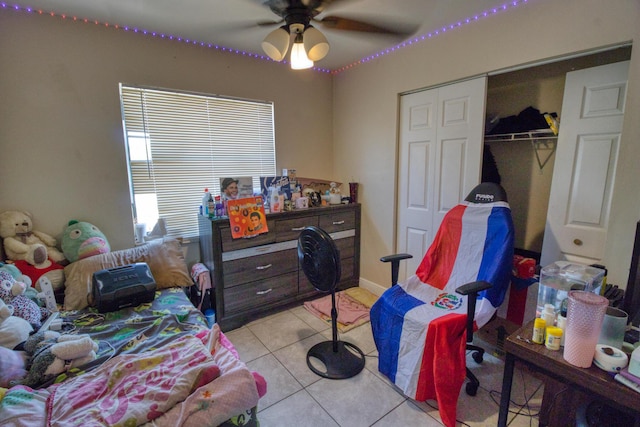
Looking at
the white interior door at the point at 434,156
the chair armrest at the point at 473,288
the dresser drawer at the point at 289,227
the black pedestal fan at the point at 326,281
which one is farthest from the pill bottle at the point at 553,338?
the dresser drawer at the point at 289,227

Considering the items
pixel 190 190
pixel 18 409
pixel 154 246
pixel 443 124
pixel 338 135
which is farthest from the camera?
pixel 338 135

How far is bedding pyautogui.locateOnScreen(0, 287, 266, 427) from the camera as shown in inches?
42.3

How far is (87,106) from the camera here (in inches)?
85.4

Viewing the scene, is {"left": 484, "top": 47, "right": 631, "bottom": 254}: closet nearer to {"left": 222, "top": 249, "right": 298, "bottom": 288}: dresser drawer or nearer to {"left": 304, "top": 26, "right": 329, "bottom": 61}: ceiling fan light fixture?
{"left": 304, "top": 26, "right": 329, "bottom": 61}: ceiling fan light fixture

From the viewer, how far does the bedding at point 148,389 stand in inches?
42.3

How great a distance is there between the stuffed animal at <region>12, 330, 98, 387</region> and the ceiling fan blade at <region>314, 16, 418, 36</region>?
2293 millimetres

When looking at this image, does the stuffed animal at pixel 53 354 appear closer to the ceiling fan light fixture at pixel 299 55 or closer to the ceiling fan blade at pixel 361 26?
the ceiling fan light fixture at pixel 299 55

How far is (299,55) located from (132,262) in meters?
1.91

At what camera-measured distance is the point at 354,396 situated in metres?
1.80

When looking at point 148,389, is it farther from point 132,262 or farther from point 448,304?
point 448,304

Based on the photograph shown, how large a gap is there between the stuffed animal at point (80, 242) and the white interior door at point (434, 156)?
2.60m

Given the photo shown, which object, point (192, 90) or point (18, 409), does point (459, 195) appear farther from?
point (18, 409)

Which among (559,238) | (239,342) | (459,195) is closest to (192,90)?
(239,342)

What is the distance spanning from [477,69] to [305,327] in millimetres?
2515
